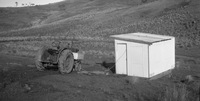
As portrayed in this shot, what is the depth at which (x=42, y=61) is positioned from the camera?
17.4 metres

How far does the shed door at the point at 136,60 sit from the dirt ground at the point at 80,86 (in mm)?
578

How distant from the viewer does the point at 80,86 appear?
14.3m

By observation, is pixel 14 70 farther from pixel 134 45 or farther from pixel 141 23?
pixel 141 23

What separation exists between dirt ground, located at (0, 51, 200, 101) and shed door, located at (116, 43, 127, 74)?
0.75m

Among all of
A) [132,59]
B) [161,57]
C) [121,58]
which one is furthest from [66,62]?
[161,57]

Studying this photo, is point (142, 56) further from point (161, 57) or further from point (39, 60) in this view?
point (39, 60)

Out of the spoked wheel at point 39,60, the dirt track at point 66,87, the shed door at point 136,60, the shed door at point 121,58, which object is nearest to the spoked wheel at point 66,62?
the dirt track at point 66,87

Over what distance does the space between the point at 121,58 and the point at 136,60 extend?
119cm

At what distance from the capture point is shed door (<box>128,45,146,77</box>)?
648 inches

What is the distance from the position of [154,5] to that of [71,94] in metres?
61.9

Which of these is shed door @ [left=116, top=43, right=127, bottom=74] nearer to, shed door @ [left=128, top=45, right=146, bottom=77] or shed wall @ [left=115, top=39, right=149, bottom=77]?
shed wall @ [left=115, top=39, right=149, bottom=77]

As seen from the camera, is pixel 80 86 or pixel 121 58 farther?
pixel 121 58

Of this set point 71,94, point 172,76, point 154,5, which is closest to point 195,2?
point 154,5

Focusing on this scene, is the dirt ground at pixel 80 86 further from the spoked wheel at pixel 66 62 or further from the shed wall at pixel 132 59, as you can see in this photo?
the shed wall at pixel 132 59
